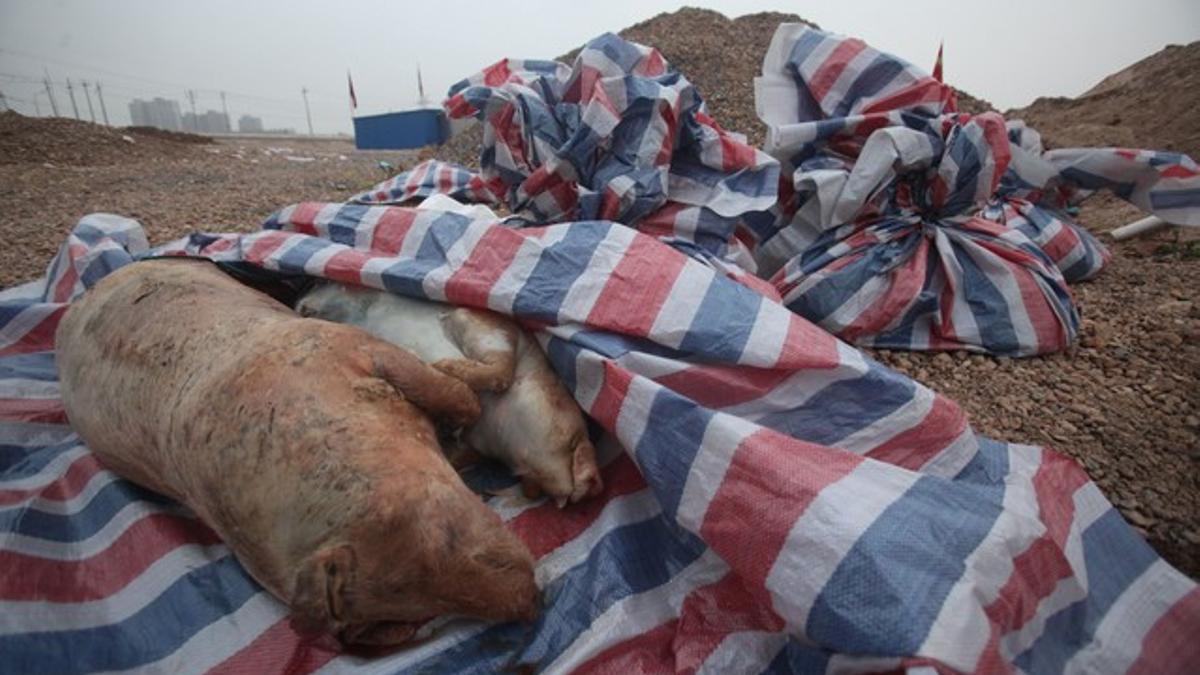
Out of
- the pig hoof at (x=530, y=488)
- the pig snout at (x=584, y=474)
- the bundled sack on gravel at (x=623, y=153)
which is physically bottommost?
the pig hoof at (x=530, y=488)

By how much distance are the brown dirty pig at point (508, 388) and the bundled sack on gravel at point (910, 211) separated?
114 cm

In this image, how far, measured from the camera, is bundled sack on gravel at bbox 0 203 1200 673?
960 mm

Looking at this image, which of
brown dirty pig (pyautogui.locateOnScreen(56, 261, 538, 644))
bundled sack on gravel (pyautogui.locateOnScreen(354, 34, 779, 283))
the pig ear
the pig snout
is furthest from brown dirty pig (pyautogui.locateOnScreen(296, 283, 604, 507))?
bundled sack on gravel (pyautogui.locateOnScreen(354, 34, 779, 283))

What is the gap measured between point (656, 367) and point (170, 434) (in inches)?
40.5

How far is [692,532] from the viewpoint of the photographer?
3.92 feet

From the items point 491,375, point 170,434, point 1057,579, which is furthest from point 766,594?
point 170,434

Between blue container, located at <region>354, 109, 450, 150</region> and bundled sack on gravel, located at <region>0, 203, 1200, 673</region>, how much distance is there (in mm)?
17890

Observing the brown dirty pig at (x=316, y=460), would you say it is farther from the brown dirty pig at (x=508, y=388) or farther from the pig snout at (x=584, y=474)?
the pig snout at (x=584, y=474)

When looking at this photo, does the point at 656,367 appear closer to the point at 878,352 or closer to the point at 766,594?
the point at 766,594

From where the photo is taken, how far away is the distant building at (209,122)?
43612 millimetres

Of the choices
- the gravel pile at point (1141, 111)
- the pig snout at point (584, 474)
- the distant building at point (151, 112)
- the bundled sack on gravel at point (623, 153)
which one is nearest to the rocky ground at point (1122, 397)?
the bundled sack on gravel at point (623, 153)

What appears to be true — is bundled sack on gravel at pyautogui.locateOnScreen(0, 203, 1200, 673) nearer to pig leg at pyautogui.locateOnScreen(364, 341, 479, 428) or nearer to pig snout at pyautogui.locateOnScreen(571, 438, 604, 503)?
pig snout at pyautogui.locateOnScreen(571, 438, 604, 503)

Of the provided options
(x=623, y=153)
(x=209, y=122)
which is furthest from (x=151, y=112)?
(x=623, y=153)

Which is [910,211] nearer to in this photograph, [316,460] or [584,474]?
[584,474]
